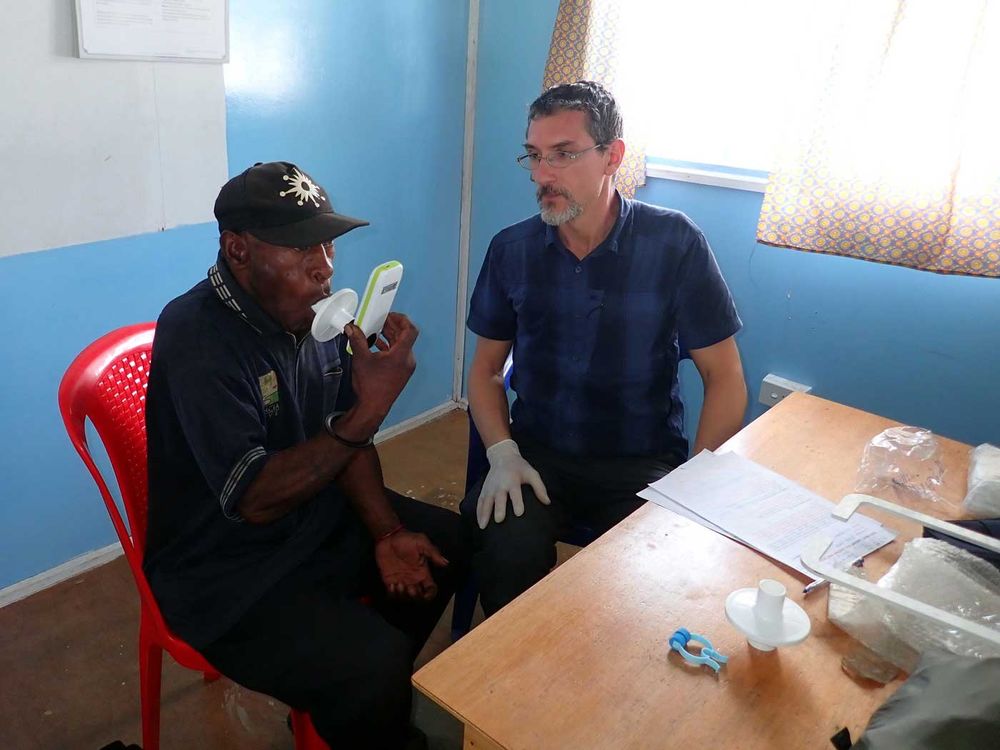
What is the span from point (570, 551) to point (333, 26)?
1.73m

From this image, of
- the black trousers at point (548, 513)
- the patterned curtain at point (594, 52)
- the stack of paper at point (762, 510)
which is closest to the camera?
the stack of paper at point (762, 510)

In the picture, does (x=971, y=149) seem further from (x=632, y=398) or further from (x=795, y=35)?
(x=632, y=398)

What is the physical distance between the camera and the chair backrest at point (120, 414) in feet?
3.93

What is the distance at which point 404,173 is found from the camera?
2586mm

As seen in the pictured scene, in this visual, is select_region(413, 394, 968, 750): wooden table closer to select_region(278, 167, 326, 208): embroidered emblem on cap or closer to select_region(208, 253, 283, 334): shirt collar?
select_region(208, 253, 283, 334): shirt collar

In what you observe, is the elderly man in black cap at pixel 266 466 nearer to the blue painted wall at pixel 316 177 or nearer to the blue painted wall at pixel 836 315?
the blue painted wall at pixel 316 177

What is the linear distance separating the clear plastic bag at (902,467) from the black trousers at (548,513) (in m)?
0.43

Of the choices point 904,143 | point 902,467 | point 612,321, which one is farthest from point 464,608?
point 904,143

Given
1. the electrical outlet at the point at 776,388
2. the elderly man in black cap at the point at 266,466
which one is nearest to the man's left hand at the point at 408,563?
the elderly man in black cap at the point at 266,466

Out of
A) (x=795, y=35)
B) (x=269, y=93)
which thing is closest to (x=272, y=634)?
(x=269, y=93)

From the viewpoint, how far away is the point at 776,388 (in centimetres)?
229

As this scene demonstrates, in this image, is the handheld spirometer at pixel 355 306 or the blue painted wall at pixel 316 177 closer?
the handheld spirometer at pixel 355 306

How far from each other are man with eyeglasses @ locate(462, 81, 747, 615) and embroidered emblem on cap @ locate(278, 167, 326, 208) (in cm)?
59

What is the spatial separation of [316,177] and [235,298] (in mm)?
1236
